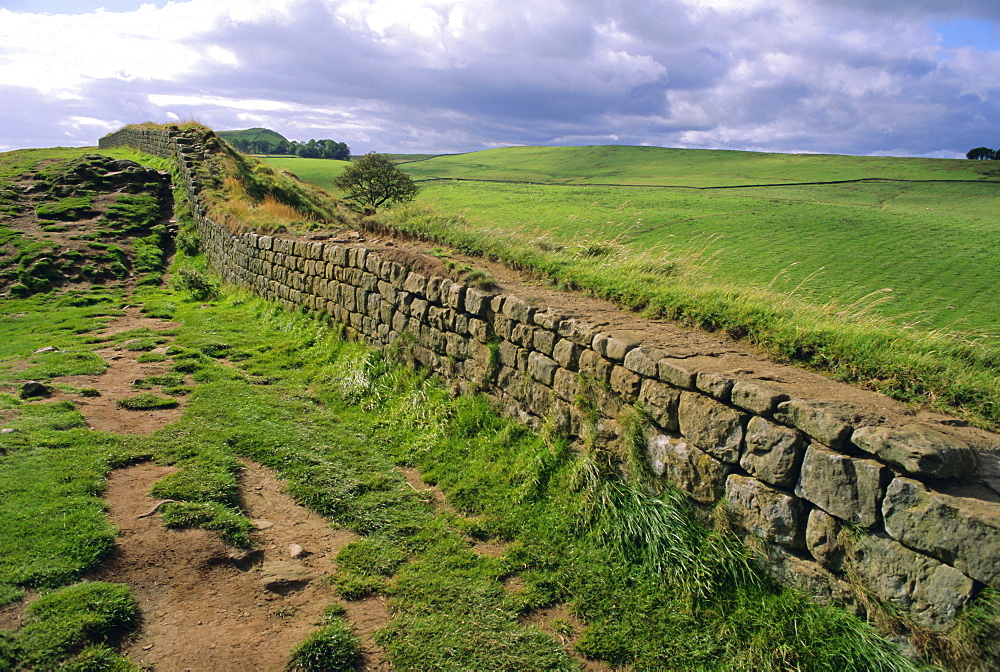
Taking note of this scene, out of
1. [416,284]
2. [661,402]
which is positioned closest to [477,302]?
[416,284]

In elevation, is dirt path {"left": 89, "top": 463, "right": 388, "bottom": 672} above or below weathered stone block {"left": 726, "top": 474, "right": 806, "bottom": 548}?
below

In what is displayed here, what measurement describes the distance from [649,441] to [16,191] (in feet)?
85.5

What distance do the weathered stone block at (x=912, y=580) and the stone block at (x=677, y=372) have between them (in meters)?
1.66

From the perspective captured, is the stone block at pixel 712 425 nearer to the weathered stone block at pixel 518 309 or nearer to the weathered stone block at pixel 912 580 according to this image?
the weathered stone block at pixel 912 580

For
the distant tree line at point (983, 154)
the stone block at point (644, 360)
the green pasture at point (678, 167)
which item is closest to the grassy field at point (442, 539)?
the stone block at point (644, 360)

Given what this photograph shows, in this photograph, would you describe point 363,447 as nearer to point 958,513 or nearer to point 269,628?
point 269,628

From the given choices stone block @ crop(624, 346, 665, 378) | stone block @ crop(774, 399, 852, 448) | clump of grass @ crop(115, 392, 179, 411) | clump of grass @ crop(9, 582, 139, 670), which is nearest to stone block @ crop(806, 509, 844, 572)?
stone block @ crop(774, 399, 852, 448)

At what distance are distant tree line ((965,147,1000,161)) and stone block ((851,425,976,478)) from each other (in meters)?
73.0

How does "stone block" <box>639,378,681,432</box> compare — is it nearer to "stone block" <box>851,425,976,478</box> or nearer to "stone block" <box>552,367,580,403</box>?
"stone block" <box>552,367,580,403</box>

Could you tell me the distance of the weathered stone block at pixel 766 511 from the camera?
4121mm

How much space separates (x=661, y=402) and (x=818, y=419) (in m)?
1.36

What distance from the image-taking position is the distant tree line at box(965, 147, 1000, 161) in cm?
5753

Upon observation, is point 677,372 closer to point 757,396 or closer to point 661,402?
point 661,402

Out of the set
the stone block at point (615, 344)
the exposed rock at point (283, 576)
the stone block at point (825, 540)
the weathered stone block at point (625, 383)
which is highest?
the stone block at point (615, 344)
